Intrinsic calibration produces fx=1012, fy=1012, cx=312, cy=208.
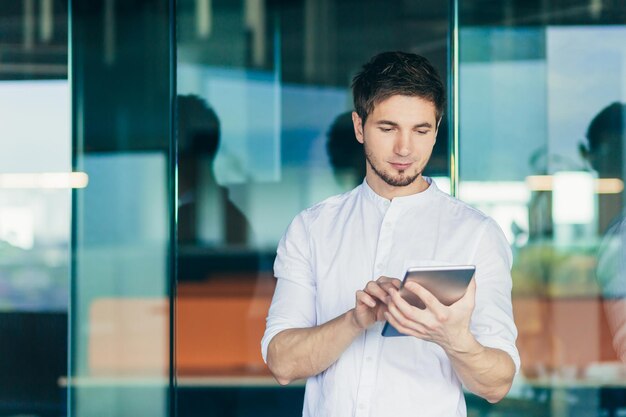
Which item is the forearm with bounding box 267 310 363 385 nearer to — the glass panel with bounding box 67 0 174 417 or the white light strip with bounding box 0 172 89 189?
the glass panel with bounding box 67 0 174 417

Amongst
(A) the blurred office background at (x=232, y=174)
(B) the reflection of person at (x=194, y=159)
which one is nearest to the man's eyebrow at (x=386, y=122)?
(A) the blurred office background at (x=232, y=174)

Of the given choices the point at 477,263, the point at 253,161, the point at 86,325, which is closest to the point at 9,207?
the point at 86,325

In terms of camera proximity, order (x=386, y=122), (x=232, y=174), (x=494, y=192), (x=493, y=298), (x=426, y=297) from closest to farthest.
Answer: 1. (x=426, y=297)
2. (x=493, y=298)
3. (x=386, y=122)
4. (x=494, y=192)
5. (x=232, y=174)

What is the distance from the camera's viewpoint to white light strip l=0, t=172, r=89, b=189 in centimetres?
515

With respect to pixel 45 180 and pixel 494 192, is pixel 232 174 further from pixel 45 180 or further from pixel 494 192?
pixel 494 192

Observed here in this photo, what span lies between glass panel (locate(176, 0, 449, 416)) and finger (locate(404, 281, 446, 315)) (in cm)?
360

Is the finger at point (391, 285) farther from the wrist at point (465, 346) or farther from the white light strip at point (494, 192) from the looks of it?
the white light strip at point (494, 192)

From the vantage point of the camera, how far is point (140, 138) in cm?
518

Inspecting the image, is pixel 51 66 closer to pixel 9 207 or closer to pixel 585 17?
pixel 9 207

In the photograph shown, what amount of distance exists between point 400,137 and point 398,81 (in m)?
0.12

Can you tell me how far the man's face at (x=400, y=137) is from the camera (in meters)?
2.14

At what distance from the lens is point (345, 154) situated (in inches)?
215

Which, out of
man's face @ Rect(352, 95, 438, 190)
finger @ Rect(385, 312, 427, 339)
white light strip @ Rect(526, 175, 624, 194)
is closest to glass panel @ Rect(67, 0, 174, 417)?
white light strip @ Rect(526, 175, 624, 194)

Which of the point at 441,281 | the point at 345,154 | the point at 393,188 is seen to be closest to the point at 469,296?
the point at 441,281
